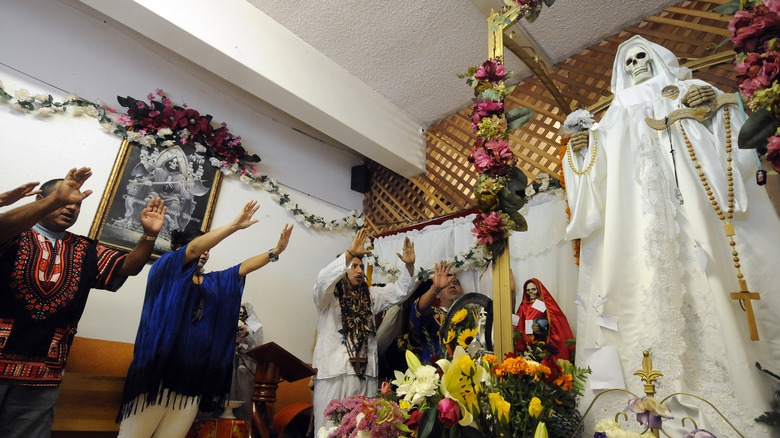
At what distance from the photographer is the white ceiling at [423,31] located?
3.68m

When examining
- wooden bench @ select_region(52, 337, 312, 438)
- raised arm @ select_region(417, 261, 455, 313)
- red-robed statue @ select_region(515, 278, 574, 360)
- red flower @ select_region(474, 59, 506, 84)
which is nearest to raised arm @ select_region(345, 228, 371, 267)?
raised arm @ select_region(417, 261, 455, 313)

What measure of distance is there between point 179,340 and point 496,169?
201 centimetres

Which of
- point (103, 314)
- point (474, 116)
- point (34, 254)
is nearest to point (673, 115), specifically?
point (474, 116)

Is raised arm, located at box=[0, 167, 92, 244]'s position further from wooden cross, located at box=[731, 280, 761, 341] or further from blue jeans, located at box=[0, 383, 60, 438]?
wooden cross, located at box=[731, 280, 761, 341]

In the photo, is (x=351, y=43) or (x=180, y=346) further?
(x=351, y=43)

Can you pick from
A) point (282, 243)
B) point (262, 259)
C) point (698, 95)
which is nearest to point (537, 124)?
point (698, 95)

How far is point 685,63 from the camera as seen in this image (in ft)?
10.5

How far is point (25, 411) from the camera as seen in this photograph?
2.02 metres

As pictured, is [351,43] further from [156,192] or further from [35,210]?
[35,210]

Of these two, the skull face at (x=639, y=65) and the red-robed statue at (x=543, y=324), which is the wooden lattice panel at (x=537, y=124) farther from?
the red-robed statue at (x=543, y=324)

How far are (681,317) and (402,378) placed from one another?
1.30 m

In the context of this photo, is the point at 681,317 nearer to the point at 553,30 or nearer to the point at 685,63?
the point at 685,63

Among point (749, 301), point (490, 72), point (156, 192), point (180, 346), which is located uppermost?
point (490, 72)

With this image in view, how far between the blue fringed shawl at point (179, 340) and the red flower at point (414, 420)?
5.58 ft
